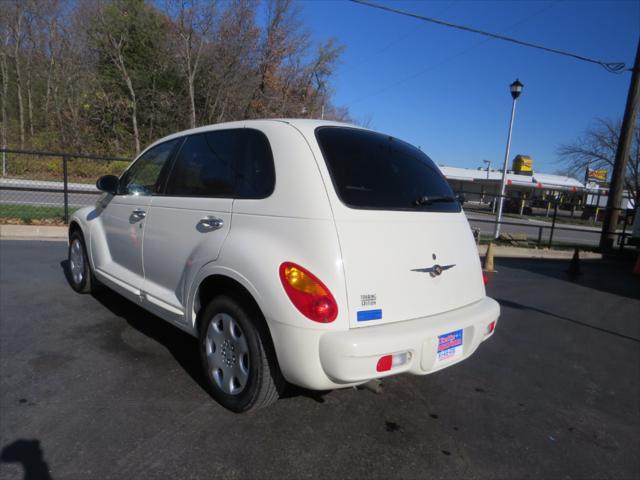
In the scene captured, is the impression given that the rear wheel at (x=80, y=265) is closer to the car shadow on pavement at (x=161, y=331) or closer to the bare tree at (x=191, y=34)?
the car shadow on pavement at (x=161, y=331)

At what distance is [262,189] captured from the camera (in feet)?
8.46

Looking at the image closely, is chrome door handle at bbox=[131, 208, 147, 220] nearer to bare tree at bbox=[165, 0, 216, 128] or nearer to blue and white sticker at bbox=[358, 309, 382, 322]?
blue and white sticker at bbox=[358, 309, 382, 322]

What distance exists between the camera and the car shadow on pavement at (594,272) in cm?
782

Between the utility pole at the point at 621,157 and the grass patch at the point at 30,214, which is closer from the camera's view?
the grass patch at the point at 30,214

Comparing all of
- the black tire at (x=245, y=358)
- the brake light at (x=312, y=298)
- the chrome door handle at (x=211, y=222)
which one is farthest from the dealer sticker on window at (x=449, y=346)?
the chrome door handle at (x=211, y=222)

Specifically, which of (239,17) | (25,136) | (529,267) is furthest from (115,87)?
(529,267)

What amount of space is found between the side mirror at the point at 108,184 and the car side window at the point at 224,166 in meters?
1.01

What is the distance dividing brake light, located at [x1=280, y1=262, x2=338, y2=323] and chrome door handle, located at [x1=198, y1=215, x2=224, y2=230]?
0.77m

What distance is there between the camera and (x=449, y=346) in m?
2.56

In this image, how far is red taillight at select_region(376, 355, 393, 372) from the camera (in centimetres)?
221

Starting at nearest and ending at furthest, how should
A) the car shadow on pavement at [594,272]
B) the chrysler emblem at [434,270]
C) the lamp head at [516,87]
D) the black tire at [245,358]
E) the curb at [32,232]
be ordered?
the black tire at [245,358]
the chrysler emblem at [434,270]
the car shadow on pavement at [594,272]
the curb at [32,232]
the lamp head at [516,87]

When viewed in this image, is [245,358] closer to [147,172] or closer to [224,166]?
[224,166]

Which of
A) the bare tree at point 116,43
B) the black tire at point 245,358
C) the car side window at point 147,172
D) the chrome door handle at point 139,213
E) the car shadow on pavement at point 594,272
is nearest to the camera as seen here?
the black tire at point 245,358

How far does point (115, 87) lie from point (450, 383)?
26.0 m
